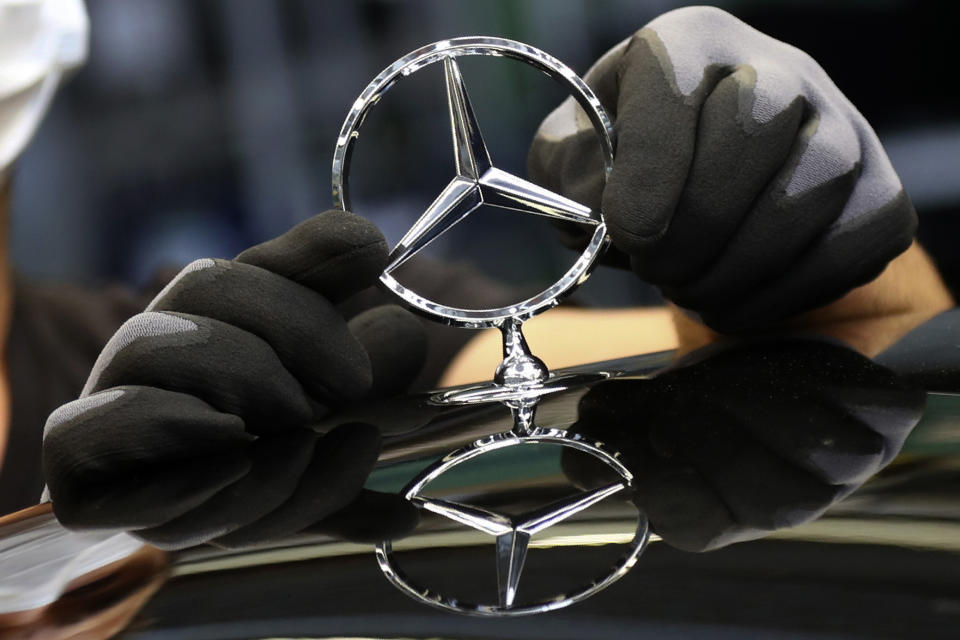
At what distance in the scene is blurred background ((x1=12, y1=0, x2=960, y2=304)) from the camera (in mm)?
1917

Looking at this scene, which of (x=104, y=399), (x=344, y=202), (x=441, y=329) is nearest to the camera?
(x=104, y=399)

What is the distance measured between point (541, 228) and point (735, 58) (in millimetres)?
1442

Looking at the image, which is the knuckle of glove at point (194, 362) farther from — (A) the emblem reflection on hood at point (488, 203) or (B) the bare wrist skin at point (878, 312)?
(B) the bare wrist skin at point (878, 312)

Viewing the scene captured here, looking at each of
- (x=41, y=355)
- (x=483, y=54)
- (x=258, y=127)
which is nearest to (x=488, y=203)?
(x=483, y=54)

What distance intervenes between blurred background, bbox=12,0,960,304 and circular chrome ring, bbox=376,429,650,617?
4.77 ft

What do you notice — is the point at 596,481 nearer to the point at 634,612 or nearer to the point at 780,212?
the point at 634,612

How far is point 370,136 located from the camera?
2.05 metres

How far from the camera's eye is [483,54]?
1.59 ft

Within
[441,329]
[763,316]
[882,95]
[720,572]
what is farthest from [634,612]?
[882,95]

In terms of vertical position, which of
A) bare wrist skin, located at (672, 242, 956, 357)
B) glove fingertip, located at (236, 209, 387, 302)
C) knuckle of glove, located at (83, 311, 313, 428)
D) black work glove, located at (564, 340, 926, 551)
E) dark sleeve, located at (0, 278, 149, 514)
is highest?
glove fingertip, located at (236, 209, 387, 302)

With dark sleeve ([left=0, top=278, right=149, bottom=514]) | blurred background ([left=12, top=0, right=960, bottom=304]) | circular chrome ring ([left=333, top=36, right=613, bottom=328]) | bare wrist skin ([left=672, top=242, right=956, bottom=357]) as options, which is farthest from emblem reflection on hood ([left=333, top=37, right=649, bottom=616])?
blurred background ([left=12, top=0, right=960, bottom=304])

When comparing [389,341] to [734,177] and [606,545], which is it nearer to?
[734,177]

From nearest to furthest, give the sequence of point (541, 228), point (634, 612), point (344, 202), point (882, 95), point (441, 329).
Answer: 1. point (634, 612)
2. point (344, 202)
3. point (441, 329)
4. point (882, 95)
5. point (541, 228)

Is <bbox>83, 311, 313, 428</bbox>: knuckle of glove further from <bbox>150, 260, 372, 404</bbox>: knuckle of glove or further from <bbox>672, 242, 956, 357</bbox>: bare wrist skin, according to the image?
<bbox>672, 242, 956, 357</bbox>: bare wrist skin
